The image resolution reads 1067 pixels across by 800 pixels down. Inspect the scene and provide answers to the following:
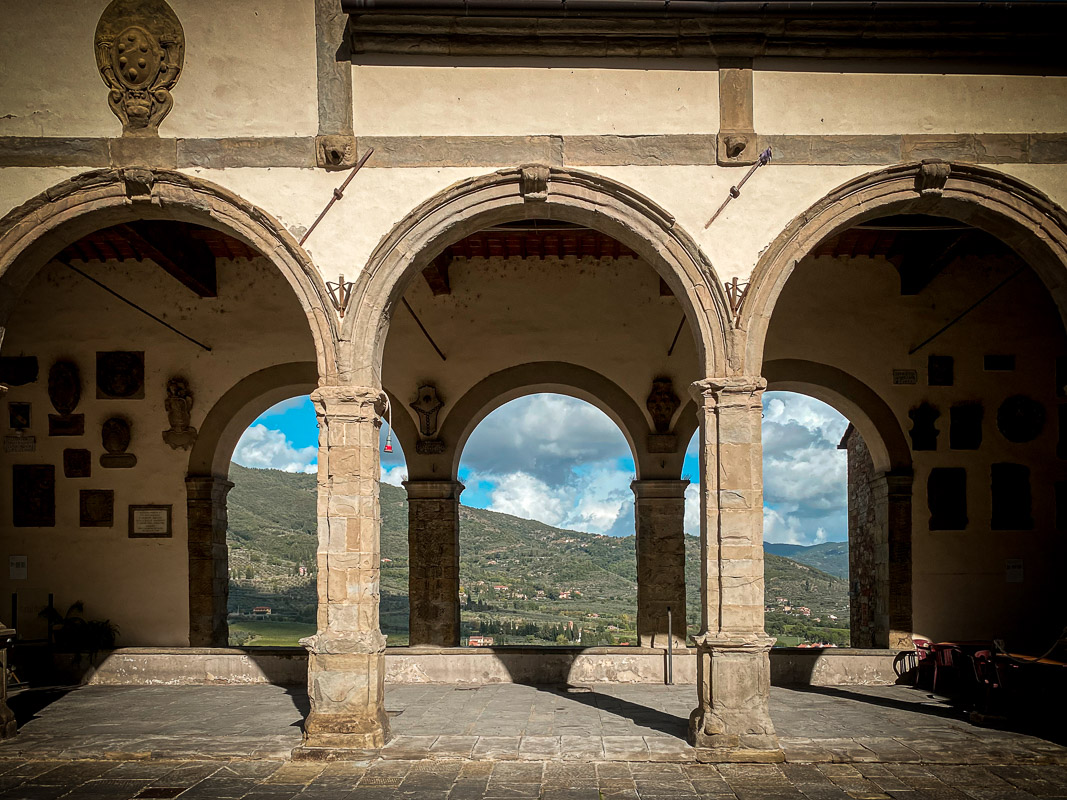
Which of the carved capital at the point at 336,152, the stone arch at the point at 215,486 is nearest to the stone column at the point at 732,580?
the carved capital at the point at 336,152

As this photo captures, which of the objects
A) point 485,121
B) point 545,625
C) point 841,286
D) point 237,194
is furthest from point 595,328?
point 545,625

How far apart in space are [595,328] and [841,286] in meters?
3.07

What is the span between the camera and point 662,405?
1203cm

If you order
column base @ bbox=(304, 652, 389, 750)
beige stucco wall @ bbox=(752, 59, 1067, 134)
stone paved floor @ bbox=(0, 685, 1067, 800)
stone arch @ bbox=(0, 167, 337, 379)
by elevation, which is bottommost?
stone paved floor @ bbox=(0, 685, 1067, 800)

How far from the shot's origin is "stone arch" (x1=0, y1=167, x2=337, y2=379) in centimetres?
801

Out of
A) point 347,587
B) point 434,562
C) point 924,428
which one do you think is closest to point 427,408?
point 434,562

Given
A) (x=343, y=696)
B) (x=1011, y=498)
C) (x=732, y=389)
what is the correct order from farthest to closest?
(x=1011, y=498) < (x=732, y=389) < (x=343, y=696)

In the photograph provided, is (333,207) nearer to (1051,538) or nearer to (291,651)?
(291,651)

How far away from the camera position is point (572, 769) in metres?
6.96

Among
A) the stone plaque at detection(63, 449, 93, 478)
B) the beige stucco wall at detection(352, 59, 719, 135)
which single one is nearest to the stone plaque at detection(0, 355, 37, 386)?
the stone plaque at detection(63, 449, 93, 478)

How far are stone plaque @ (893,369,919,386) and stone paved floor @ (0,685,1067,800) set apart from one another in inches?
158

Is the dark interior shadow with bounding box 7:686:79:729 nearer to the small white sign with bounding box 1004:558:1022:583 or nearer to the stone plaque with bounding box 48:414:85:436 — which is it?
the stone plaque with bounding box 48:414:85:436

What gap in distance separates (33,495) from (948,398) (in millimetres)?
11196

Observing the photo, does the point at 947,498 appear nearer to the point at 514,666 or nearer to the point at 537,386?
the point at 537,386
